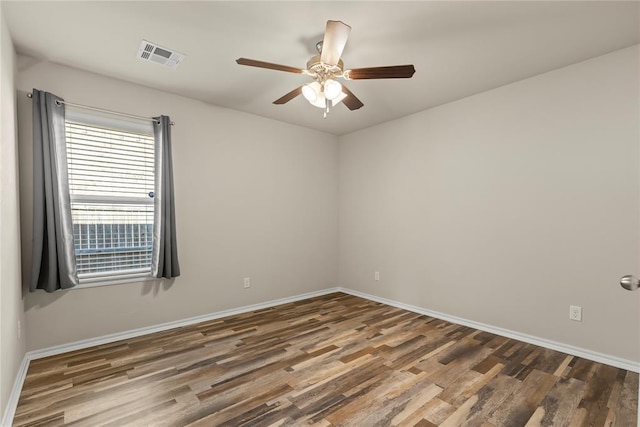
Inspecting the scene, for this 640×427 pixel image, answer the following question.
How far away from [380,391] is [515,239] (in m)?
2.04

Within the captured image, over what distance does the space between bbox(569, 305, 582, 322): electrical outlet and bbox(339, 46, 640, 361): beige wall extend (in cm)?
3

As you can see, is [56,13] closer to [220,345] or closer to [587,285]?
[220,345]

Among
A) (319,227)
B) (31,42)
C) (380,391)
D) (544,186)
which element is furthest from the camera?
(319,227)

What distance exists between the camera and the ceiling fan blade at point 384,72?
2014mm

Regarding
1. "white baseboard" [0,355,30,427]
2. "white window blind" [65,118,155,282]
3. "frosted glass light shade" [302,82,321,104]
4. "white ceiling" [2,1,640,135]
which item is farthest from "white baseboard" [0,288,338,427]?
"frosted glass light shade" [302,82,321,104]

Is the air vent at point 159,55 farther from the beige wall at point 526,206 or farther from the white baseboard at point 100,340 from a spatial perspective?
the beige wall at point 526,206

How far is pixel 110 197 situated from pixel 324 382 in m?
2.63

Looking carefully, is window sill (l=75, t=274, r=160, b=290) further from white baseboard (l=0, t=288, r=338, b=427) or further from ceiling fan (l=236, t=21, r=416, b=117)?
ceiling fan (l=236, t=21, r=416, b=117)

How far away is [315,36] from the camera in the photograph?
2.30 metres

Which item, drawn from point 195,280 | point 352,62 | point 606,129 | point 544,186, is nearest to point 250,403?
point 195,280

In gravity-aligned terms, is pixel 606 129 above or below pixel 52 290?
above

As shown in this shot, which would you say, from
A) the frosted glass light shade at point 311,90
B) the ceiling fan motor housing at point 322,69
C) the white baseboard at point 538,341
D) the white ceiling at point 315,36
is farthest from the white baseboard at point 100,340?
the ceiling fan motor housing at point 322,69

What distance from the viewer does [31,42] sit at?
2.40 metres

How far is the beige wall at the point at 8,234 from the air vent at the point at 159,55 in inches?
32.0
